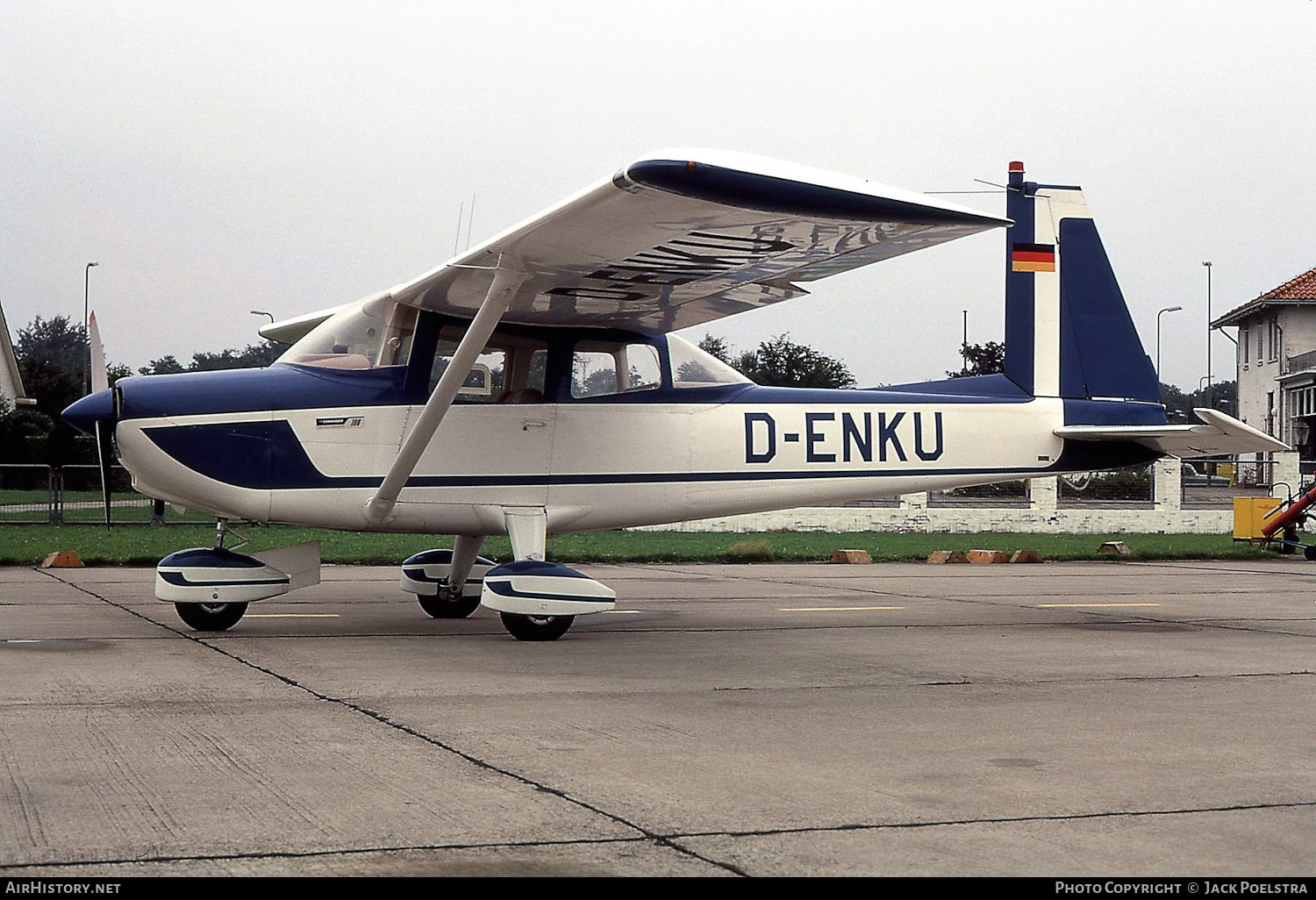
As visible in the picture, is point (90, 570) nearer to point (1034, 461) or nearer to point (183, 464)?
point (183, 464)

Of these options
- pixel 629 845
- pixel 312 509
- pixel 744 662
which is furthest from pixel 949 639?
pixel 629 845

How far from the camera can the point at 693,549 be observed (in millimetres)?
22234

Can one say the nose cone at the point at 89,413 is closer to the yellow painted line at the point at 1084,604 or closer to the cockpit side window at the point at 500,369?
the cockpit side window at the point at 500,369

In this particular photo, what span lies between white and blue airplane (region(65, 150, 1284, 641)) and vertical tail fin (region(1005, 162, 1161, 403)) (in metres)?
0.03

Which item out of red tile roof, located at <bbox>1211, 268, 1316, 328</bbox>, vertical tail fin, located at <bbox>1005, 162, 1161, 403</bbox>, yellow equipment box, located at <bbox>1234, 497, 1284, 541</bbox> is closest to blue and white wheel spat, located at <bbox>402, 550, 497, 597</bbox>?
vertical tail fin, located at <bbox>1005, 162, 1161, 403</bbox>

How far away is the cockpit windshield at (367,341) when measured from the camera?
396 inches

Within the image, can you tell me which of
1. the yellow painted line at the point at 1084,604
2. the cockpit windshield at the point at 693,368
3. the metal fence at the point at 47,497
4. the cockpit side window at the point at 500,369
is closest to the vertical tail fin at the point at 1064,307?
the yellow painted line at the point at 1084,604

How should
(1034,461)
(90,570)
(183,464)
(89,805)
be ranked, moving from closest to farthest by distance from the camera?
(89,805) → (183,464) → (1034,461) → (90,570)

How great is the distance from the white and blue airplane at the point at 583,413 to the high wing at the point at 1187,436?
0.03 metres

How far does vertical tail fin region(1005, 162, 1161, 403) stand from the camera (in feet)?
40.2

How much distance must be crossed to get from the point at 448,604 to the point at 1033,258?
20.7 feet

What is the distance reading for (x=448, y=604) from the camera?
11.4m

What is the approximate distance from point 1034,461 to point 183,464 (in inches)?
287

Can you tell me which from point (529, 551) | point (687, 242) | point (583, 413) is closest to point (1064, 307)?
point (583, 413)
